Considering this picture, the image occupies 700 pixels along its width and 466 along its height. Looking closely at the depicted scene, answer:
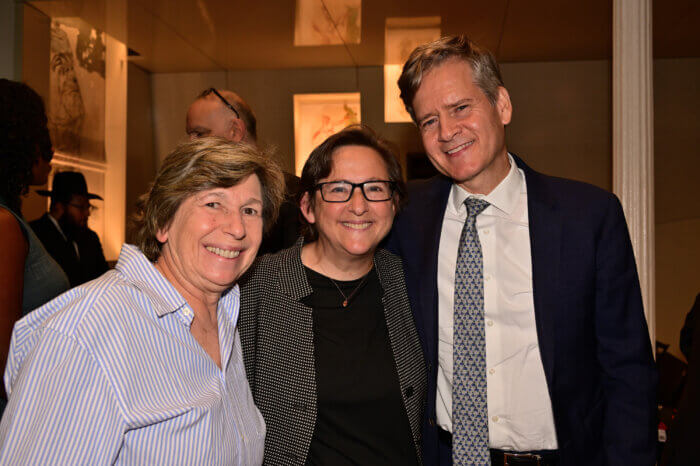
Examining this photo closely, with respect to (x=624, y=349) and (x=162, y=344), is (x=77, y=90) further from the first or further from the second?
(x=624, y=349)

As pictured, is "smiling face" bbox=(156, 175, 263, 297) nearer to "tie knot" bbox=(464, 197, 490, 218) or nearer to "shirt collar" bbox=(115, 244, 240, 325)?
"shirt collar" bbox=(115, 244, 240, 325)

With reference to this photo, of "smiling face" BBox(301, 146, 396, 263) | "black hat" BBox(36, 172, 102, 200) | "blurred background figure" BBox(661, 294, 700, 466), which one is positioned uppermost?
"black hat" BBox(36, 172, 102, 200)

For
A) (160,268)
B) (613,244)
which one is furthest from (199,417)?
(613,244)

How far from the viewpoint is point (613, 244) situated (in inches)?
65.8

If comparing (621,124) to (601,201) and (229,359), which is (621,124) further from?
(229,359)

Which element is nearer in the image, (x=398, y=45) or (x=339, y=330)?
(x=339, y=330)

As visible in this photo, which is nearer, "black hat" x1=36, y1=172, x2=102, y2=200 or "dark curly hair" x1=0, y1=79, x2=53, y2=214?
"dark curly hair" x1=0, y1=79, x2=53, y2=214

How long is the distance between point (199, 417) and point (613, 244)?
52.9 inches

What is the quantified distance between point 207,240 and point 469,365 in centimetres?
94

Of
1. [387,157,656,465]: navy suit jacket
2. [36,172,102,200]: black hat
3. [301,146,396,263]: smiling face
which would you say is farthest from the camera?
[36,172,102,200]: black hat

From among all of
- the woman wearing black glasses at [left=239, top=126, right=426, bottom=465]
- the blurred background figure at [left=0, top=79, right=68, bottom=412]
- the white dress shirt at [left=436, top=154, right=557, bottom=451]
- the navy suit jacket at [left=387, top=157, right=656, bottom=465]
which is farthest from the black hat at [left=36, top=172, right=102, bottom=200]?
the navy suit jacket at [left=387, top=157, right=656, bottom=465]

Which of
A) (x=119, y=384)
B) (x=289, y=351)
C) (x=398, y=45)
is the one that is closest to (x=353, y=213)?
(x=289, y=351)

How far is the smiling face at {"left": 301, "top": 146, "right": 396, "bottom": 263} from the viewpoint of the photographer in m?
1.78

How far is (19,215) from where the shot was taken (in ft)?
5.43
